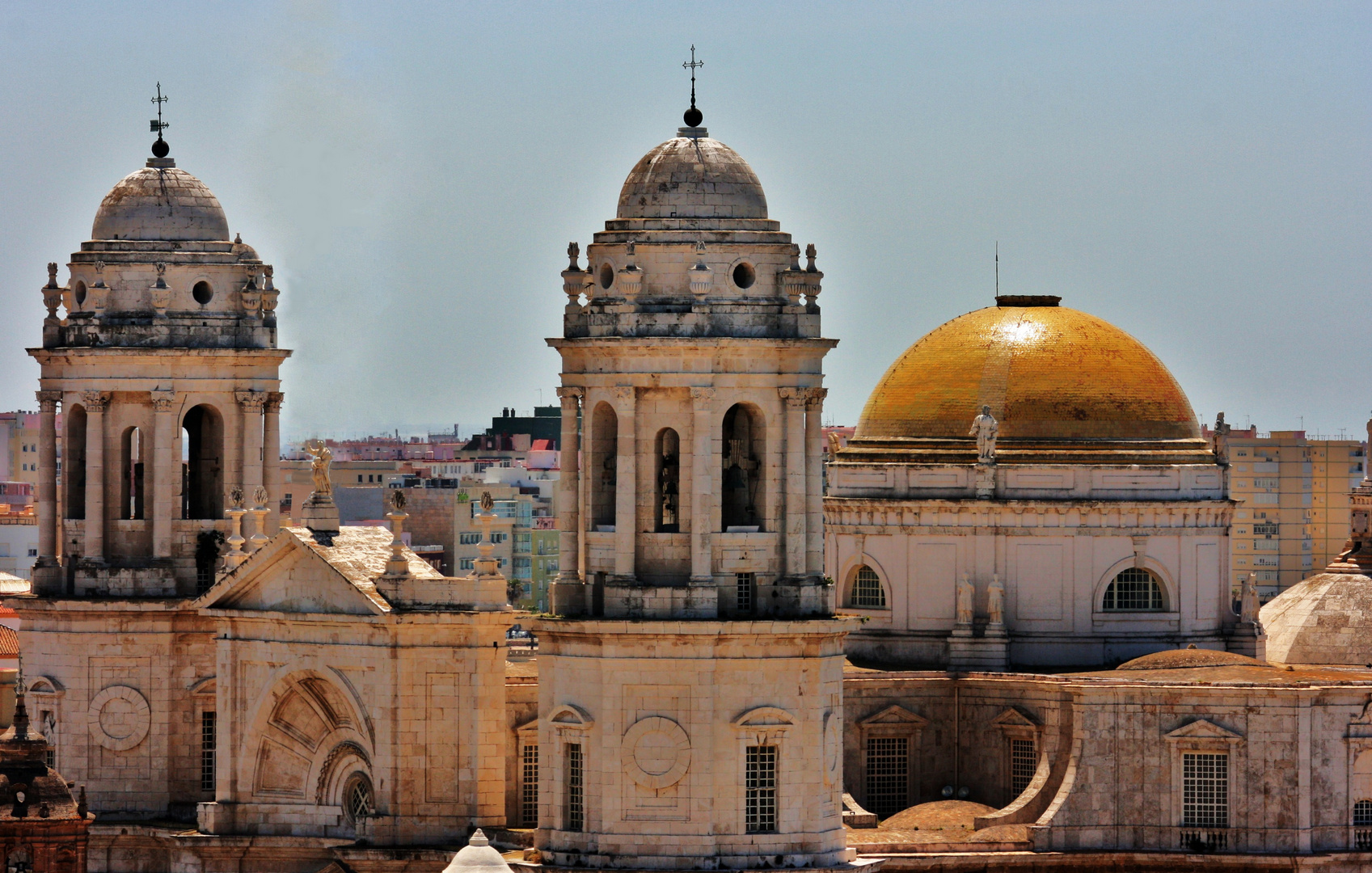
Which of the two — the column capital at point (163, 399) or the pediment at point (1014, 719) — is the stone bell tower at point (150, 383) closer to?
the column capital at point (163, 399)

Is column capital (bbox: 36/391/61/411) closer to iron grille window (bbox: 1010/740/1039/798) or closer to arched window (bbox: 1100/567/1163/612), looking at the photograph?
iron grille window (bbox: 1010/740/1039/798)

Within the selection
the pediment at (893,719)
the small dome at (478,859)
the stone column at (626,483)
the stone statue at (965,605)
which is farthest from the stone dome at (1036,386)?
the small dome at (478,859)

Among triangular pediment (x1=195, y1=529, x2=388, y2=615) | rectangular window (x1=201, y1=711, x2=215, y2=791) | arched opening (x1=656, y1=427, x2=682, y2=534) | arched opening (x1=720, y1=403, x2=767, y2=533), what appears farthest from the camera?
rectangular window (x1=201, y1=711, x2=215, y2=791)

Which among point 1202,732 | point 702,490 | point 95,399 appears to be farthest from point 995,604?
point 95,399

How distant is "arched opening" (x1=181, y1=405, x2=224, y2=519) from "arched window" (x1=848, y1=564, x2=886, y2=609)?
19088mm

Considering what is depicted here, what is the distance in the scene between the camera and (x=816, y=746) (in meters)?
84.3

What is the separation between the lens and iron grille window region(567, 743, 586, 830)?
277ft

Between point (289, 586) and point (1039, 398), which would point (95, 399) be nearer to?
point (289, 586)


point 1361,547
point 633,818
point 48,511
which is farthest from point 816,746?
point 1361,547

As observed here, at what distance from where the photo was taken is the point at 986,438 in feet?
347

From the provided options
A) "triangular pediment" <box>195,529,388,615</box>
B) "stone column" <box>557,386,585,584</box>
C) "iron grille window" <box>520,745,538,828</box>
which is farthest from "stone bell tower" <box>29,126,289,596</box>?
"stone column" <box>557,386,585,584</box>

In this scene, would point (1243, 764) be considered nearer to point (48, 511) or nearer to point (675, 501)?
point (675, 501)

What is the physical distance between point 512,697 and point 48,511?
614 inches

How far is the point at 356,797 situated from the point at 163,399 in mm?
13202
